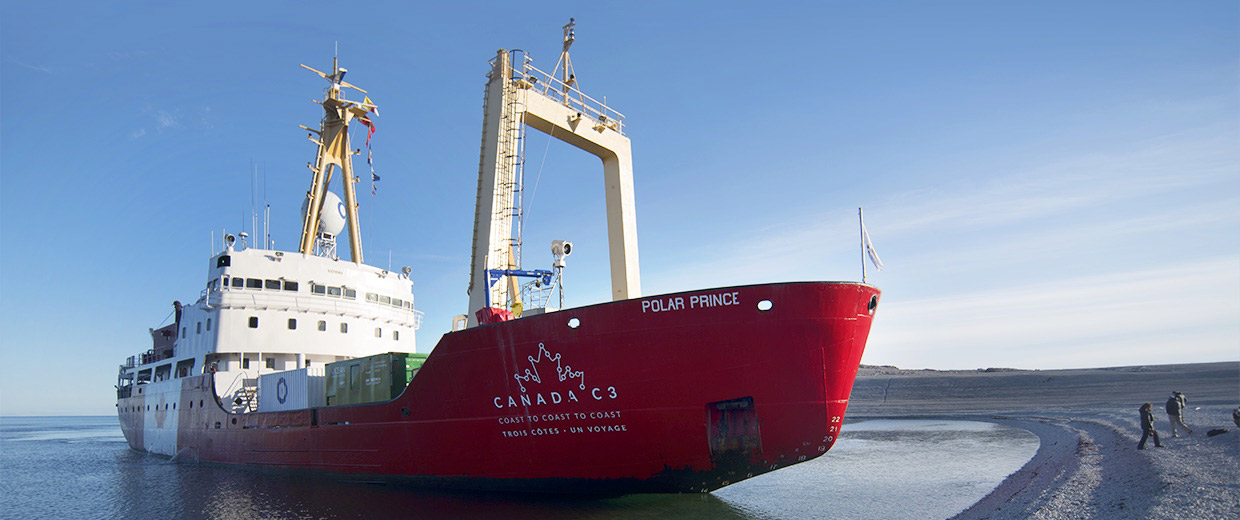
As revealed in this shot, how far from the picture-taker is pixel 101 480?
2227cm

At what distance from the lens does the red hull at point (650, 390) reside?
1138 cm

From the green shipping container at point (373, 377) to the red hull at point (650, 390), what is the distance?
6.93 ft

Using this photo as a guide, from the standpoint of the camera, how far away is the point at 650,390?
38.5 feet

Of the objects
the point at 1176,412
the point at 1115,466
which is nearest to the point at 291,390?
the point at 1115,466

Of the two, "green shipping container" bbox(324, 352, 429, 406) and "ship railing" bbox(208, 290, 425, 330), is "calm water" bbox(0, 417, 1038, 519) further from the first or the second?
"ship railing" bbox(208, 290, 425, 330)

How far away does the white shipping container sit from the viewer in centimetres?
1838

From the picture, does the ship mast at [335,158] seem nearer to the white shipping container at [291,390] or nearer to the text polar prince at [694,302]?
the white shipping container at [291,390]

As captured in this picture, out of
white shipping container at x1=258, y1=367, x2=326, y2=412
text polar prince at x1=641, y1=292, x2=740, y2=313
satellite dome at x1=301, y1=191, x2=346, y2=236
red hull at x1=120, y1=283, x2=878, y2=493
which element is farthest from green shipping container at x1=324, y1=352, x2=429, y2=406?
satellite dome at x1=301, y1=191, x2=346, y2=236

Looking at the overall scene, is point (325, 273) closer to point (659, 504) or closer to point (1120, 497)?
point (659, 504)

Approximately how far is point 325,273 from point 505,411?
13490mm

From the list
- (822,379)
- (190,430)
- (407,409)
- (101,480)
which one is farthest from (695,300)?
(101,480)

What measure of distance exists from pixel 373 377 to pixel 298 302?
27.2 ft

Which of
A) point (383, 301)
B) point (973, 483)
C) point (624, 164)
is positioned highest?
point (624, 164)

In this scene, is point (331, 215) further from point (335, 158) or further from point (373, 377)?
point (373, 377)
